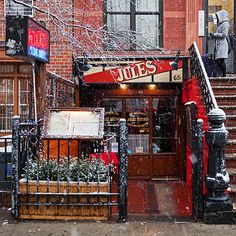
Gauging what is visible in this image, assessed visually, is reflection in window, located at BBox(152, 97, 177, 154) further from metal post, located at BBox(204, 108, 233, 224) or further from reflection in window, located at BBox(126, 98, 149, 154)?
metal post, located at BBox(204, 108, 233, 224)

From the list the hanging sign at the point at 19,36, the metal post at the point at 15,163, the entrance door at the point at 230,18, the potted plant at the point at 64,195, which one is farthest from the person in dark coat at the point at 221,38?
the metal post at the point at 15,163

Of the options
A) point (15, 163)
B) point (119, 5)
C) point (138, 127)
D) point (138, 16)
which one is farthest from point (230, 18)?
point (15, 163)

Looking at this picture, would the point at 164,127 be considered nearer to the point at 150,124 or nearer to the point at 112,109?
the point at 150,124

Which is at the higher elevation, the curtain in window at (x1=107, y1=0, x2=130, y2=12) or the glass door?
the curtain in window at (x1=107, y1=0, x2=130, y2=12)

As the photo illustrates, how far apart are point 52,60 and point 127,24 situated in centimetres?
247

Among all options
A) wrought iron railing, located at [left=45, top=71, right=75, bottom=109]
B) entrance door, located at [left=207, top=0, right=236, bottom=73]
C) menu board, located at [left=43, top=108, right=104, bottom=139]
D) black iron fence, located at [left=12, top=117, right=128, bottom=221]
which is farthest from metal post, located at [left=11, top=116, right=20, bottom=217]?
entrance door, located at [left=207, top=0, right=236, bottom=73]

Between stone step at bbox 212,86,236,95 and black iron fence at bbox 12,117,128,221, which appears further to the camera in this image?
stone step at bbox 212,86,236,95

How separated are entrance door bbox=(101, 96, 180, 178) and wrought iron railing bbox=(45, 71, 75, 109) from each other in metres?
1.39

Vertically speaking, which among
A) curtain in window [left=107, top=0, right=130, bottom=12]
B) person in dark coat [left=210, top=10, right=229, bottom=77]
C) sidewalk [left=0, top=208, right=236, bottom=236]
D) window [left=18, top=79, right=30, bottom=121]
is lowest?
sidewalk [left=0, top=208, right=236, bottom=236]

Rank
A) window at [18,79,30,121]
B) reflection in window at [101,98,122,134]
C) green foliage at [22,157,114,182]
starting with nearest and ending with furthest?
green foliage at [22,157,114,182], window at [18,79,30,121], reflection in window at [101,98,122,134]

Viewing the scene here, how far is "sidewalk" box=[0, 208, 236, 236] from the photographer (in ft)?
20.2

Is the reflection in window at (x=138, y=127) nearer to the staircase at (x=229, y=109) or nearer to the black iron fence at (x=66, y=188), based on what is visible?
the staircase at (x=229, y=109)

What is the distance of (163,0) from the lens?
1228 centimetres

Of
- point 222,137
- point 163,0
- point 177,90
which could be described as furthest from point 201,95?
point 163,0
